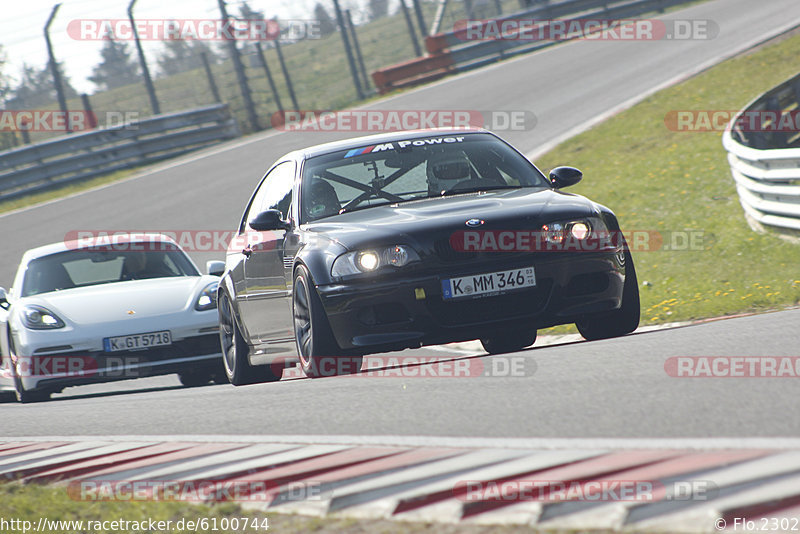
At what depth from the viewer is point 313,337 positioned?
6.51 meters

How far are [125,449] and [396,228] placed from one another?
2017 mm

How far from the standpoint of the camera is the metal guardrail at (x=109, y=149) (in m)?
23.0

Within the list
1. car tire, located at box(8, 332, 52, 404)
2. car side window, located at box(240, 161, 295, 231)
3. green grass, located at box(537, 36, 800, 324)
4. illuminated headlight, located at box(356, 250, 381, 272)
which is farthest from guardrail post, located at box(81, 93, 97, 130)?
illuminated headlight, located at box(356, 250, 381, 272)

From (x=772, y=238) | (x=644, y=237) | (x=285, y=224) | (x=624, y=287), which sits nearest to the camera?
(x=624, y=287)

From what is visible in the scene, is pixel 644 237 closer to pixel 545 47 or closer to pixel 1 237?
pixel 1 237

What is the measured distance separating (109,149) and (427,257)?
19.2 meters

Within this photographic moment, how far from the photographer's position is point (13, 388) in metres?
10.1

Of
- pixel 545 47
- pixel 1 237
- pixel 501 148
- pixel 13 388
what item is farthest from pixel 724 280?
pixel 545 47

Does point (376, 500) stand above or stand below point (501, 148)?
below

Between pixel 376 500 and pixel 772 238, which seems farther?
pixel 772 238

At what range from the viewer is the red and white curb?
3.55 meters

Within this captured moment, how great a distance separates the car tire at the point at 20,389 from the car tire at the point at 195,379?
1414 mm

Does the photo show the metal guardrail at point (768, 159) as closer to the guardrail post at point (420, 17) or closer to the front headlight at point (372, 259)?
the front headlight at point (372, 259)

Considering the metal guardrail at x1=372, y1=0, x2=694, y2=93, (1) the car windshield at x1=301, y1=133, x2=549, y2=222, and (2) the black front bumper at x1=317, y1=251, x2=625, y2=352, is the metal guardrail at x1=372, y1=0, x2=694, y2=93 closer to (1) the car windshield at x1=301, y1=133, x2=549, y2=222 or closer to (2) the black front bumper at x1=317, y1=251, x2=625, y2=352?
(1) the car windshield at x1=301, y1=133, x2=549, y2=222
